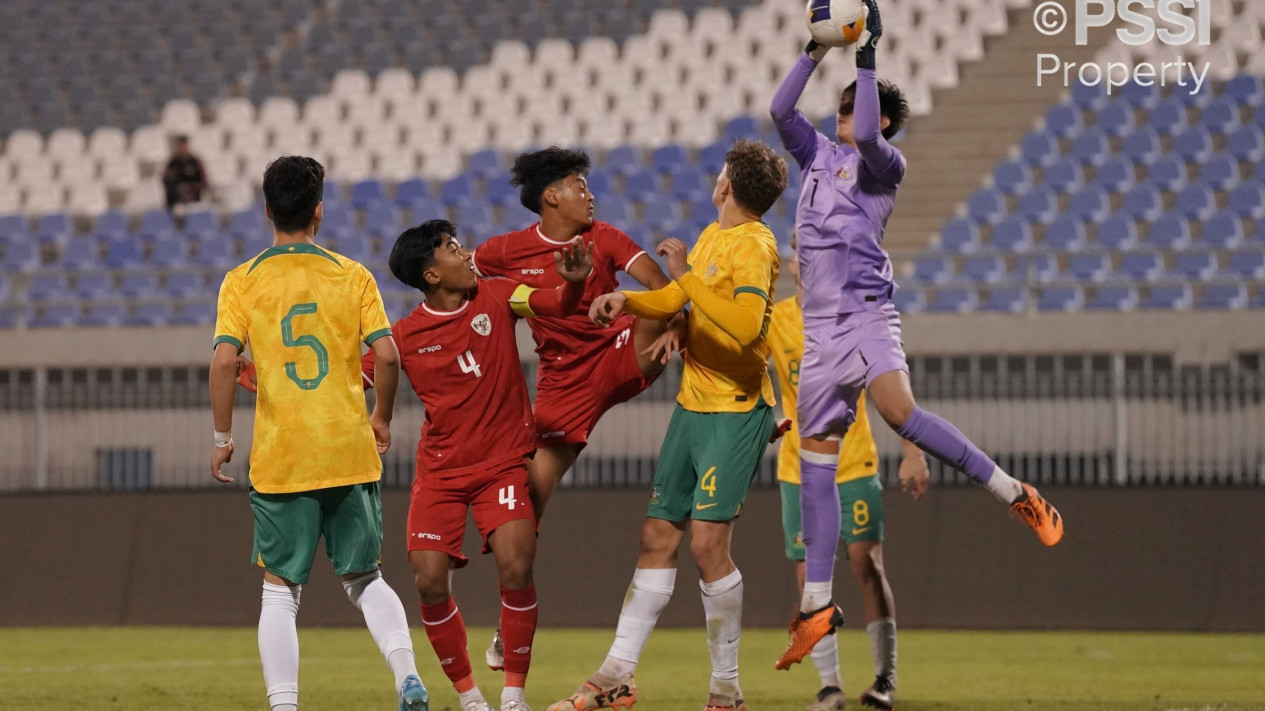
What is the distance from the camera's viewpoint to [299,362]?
18.9 ft

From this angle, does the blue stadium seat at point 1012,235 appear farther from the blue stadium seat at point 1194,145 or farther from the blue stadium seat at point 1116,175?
the blue stadium seat at point 1194,145

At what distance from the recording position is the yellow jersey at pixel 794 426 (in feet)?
26.0

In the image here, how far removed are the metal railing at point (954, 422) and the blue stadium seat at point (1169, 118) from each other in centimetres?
520

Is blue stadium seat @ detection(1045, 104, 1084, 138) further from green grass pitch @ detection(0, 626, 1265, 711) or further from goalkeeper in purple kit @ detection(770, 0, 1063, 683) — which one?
goalkeeper in purple kit @ detection(770, 0, 1063, 683)

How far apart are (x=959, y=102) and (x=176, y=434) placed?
10.8 m

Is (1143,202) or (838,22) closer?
(838,22)

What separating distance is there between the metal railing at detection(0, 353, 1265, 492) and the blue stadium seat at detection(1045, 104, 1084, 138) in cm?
553

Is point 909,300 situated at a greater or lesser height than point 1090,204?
lesser

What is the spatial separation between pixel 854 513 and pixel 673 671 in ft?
7.72

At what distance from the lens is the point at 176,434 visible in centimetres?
1330

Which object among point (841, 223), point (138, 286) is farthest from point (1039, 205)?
point (841, 223)

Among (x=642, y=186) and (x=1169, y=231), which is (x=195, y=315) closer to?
(x=642, y=186)

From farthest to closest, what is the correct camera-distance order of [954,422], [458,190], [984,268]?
[458,190], [984,268], [954,422]

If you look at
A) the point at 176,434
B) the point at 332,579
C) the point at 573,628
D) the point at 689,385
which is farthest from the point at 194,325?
the point at 689,385
